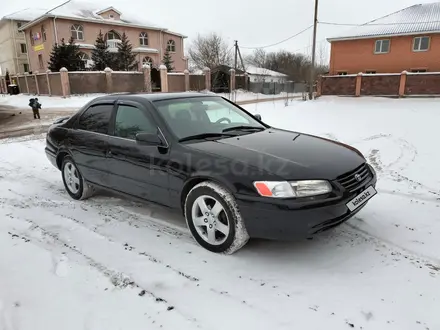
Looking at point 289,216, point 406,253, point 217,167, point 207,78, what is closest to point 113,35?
point 207,78

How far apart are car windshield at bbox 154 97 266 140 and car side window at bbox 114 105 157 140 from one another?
0.20m

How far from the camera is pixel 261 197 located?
9.34 feet

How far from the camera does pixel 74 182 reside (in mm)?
4832

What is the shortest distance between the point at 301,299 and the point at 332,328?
342 millimetres

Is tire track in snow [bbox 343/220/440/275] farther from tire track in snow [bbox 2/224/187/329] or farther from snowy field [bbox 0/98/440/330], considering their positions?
tire track in snow [bbox 2/224/187/329]

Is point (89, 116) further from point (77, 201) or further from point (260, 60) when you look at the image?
point (260, 60)

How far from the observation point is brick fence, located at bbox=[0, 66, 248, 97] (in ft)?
82.7

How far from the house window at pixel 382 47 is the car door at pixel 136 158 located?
27900 millimetres

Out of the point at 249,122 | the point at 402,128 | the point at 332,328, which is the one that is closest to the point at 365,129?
the point at 402,128

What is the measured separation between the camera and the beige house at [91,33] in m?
33.5

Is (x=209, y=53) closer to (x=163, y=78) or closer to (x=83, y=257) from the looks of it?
(x=163, y=78)

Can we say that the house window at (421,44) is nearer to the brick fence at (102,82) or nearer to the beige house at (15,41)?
the brick fence at (102,82)

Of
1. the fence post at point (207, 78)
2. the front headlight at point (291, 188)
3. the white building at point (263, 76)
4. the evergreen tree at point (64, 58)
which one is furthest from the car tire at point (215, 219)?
the white building at point (263, 76)

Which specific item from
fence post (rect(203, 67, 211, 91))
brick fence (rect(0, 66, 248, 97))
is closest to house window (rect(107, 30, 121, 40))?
brick fence (rect(0, 66, 248, 97))
